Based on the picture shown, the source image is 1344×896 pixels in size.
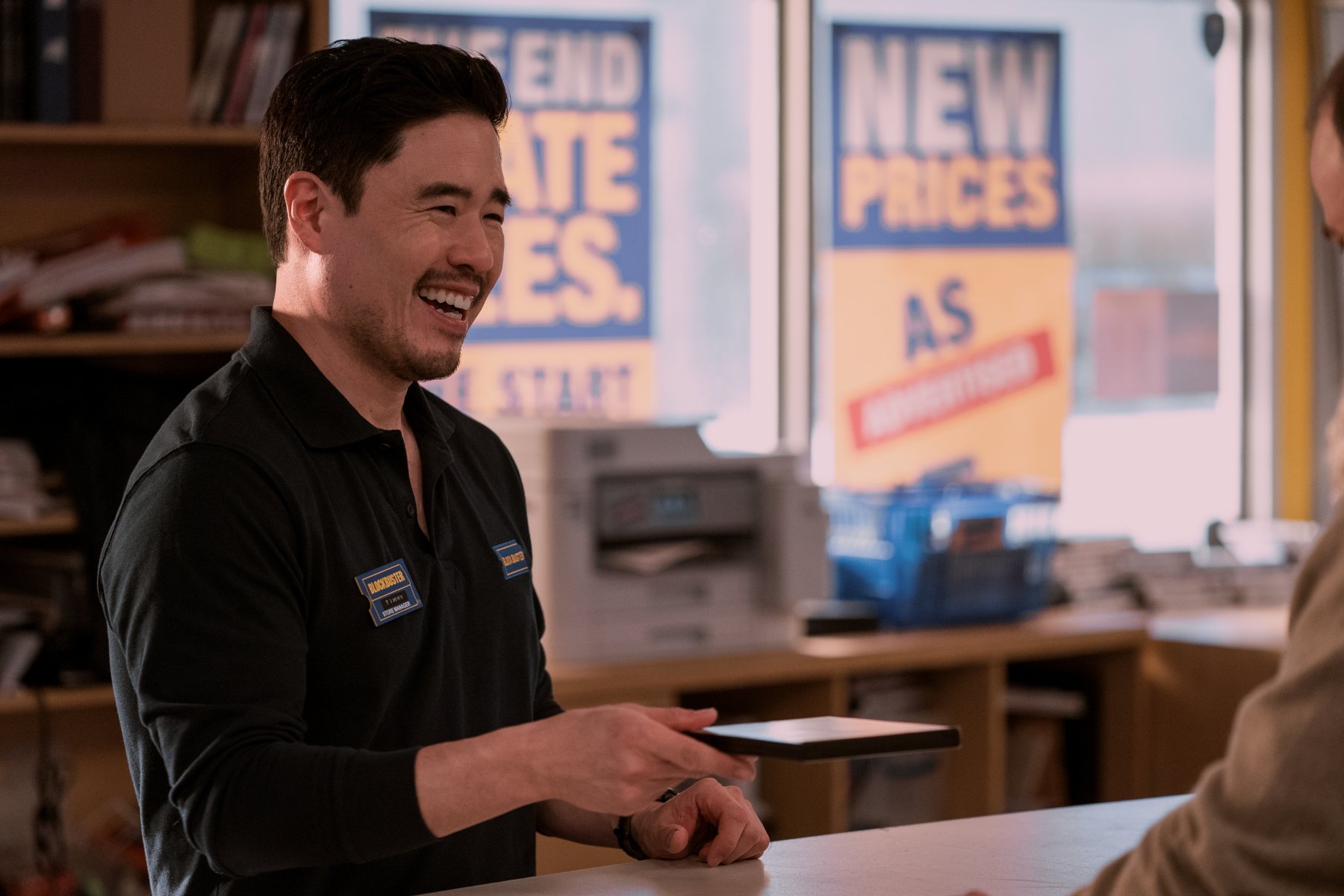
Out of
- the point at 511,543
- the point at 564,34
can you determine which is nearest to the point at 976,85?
the point at 564,34

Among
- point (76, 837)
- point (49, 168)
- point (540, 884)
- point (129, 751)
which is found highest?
point (49, 168)

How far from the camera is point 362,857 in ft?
4.08

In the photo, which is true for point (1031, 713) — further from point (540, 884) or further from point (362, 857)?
point (362, 857)

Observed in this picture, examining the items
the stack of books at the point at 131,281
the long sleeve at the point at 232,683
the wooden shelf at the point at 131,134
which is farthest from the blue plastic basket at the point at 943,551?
the long sleeve at the point at 232,683

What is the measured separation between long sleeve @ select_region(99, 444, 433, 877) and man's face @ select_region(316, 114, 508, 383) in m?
0.23

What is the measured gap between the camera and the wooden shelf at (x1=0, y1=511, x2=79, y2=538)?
268 centimetres

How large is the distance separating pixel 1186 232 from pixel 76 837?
3.24 metres

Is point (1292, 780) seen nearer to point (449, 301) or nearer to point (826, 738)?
point (826, 738)

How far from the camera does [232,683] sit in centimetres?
126

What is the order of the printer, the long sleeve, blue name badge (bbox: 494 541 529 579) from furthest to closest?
the printer → blue name badge (bbox: 494 541 529 579) → the long sleeve

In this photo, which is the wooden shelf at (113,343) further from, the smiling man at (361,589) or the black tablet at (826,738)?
the black tablet at (826,738)

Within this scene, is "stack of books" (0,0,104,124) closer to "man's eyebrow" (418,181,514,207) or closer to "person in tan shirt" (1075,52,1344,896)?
"man's eyebrow" (418,181,514,207)

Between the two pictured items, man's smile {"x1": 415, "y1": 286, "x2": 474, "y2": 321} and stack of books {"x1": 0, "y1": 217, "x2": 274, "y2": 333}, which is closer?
man's smile {"x1": 415, "y1": 286, "x2": 474, "y2": 321}

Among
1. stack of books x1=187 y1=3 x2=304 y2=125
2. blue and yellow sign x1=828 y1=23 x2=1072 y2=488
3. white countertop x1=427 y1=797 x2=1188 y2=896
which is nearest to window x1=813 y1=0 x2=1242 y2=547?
blue and yellow sign x1=828 y1=23 x2=1072 y2=488
